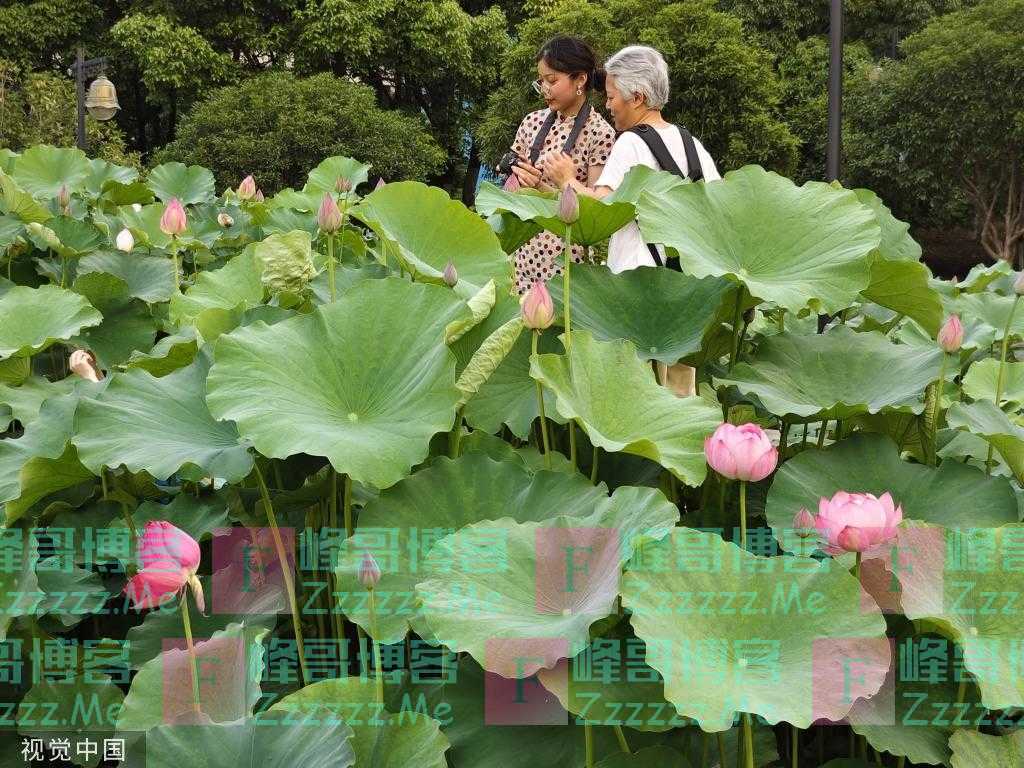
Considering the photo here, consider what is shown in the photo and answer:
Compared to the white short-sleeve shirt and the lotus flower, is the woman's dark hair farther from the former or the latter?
the lotus flower

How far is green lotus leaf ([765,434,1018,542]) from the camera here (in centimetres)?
88

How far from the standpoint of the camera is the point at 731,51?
34.2 feet

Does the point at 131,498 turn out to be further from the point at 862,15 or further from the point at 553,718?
the point at 862,15

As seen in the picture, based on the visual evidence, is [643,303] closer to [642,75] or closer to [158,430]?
[158,430]

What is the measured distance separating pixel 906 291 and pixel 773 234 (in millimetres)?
163

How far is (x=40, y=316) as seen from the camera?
A: 1.53 metres

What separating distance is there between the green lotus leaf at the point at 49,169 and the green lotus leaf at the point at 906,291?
85.3 inches

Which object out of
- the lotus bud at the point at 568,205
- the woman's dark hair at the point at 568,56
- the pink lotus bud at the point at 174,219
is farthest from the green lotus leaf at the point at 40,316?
the woman's dark hair at the point at 568,56

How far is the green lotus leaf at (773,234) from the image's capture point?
3.41ft

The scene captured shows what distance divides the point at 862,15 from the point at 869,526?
52.9 feet

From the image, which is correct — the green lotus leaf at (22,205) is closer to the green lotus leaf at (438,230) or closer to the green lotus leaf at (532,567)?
the green lotus leaf at (438,230)

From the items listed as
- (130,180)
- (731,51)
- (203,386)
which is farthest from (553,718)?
(731,51)

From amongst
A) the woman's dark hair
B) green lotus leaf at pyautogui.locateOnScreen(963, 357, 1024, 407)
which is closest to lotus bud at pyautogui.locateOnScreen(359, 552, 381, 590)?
green lotus leaf at pyautogui.locateOnScreen(963, 357, 1024, 407)

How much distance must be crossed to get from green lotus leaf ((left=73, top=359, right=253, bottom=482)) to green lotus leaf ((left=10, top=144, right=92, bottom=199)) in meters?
1.91
